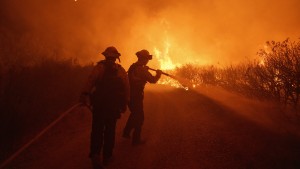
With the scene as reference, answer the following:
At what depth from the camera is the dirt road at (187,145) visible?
5.72 meters

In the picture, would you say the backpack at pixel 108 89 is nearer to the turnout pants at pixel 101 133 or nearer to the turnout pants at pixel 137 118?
the turnout pants at pixel 101 133

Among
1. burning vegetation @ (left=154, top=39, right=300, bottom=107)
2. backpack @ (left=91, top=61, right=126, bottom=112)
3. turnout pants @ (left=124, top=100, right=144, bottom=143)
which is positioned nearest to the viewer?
backpack @ (left=91, top=61, right=126, bottom=112)

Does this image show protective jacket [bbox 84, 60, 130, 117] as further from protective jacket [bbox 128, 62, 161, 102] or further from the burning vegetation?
the burning vegetation

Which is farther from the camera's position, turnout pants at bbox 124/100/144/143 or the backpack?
turnout pants at bbox 124/100/144/143

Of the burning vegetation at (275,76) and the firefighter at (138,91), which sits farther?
the burning vegetation at (275,76)

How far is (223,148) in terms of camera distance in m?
6.22

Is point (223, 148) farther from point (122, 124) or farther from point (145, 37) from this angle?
point (145, 37)

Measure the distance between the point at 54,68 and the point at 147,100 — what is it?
5022mm

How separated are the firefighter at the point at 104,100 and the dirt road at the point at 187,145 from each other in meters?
0.50

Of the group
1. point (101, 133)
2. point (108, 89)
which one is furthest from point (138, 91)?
point (101, 133)

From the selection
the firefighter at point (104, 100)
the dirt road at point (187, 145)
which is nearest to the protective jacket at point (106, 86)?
the firefighter at point (104, 100)

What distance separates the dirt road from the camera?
18.8ft

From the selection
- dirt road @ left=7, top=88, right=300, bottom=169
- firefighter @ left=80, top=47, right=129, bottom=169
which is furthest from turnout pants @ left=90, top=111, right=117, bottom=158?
dirt road @ left=7, top=88, right=300, bottom=169

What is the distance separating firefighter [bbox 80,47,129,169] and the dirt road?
50 centimetres
